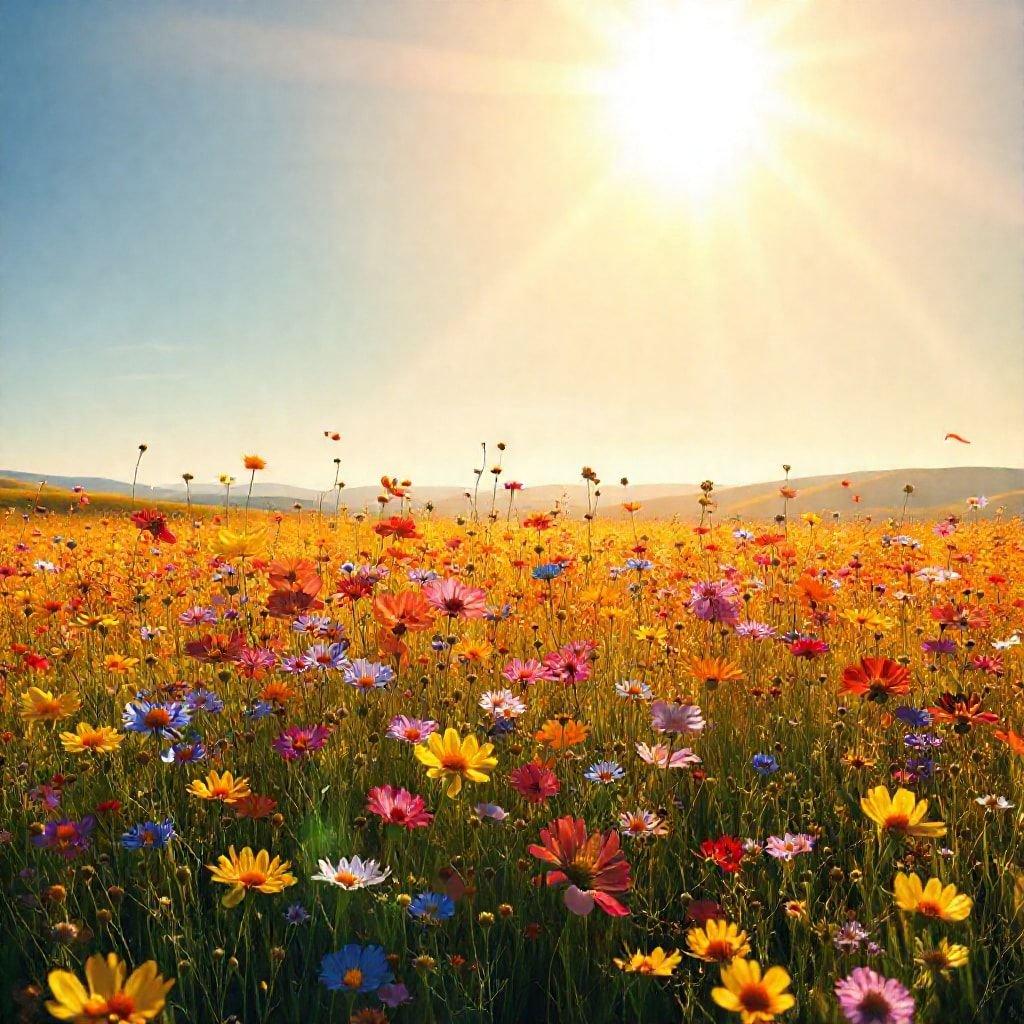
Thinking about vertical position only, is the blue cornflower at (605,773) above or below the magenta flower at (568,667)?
below

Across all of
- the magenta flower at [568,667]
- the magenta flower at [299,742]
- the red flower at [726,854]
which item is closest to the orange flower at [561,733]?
the magenta flower at [568,667]

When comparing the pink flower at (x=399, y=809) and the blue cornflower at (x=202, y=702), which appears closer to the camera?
the pink flower at (x=399, y=809)

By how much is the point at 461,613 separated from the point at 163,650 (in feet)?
7.05

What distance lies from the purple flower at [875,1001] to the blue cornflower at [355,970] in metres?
0.78

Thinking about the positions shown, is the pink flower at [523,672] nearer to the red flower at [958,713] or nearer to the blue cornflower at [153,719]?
the blue cornflower at [153,719]

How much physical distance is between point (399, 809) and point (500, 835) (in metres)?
0.48

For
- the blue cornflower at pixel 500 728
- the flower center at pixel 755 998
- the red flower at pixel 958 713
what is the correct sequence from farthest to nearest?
the blue cornflower at pixel 500 728, the red flower at pixel 958 713, the flower center at pixel 755 998

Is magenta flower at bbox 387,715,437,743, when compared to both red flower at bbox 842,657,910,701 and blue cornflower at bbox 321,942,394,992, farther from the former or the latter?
red flower at bbox 842,657,910,701

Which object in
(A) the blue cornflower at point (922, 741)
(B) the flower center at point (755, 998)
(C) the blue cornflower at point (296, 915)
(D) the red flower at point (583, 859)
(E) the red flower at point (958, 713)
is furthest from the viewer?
(A) the blue cornflower at point (922, 741)

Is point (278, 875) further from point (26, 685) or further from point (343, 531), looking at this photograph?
point (343, 531)

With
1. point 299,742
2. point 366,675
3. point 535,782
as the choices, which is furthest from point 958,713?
point 299,742

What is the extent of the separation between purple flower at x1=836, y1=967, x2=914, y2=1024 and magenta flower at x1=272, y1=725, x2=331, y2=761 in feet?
4.86

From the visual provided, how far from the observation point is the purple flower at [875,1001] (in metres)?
1.08

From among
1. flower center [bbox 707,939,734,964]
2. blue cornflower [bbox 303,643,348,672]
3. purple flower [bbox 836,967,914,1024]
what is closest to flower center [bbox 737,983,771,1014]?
purple flower [bbox 836,967,914,1024]
